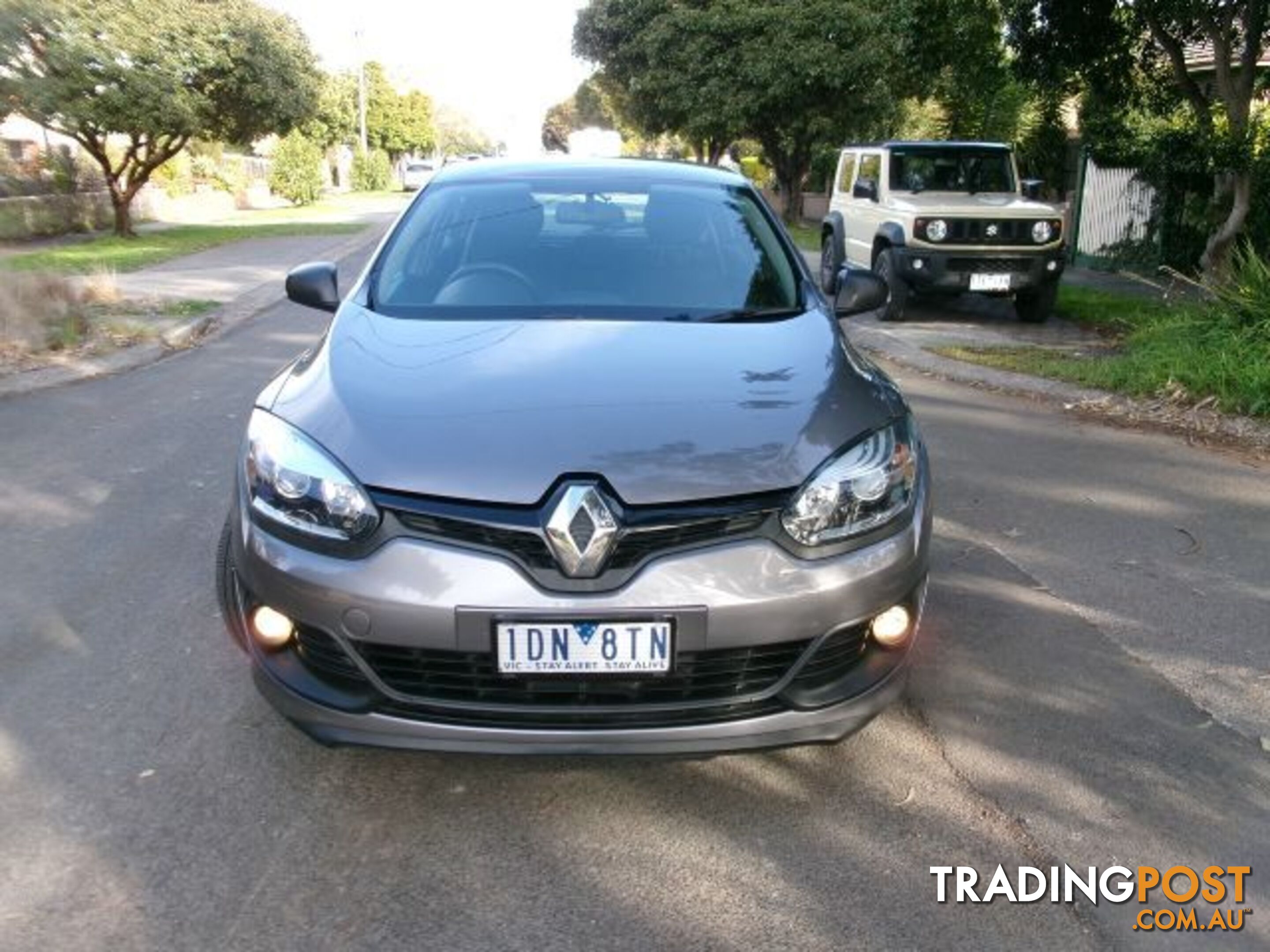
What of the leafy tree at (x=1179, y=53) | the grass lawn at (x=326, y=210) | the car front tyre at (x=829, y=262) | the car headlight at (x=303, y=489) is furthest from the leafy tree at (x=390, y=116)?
the car headlight at (x=303, y=489)

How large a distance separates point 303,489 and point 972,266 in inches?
364

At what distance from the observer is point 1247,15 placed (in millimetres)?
9141

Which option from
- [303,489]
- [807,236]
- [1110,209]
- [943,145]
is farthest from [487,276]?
[807,236]

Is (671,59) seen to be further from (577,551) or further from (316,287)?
(577,551)

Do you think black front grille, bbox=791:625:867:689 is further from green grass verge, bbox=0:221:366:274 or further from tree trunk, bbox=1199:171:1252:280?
green grass verge, bbox=0:221:366:274

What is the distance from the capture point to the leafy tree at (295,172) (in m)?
37.8

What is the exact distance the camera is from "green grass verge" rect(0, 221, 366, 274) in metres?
15.3

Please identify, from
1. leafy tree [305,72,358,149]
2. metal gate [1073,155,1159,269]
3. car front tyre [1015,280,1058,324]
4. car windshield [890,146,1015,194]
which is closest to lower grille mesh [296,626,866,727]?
car front tyre [1015,280,1058,324]

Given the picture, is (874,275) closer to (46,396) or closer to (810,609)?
(810,609)

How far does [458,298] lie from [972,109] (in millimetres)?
17429

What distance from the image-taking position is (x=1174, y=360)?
762cm

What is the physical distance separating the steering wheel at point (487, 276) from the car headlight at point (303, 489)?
41.7 inches

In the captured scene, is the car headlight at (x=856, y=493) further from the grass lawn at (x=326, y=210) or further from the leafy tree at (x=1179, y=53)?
the grass lawn at (x=326, y=210)

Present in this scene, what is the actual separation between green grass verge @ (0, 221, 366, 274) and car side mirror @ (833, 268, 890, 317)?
30.2ft
